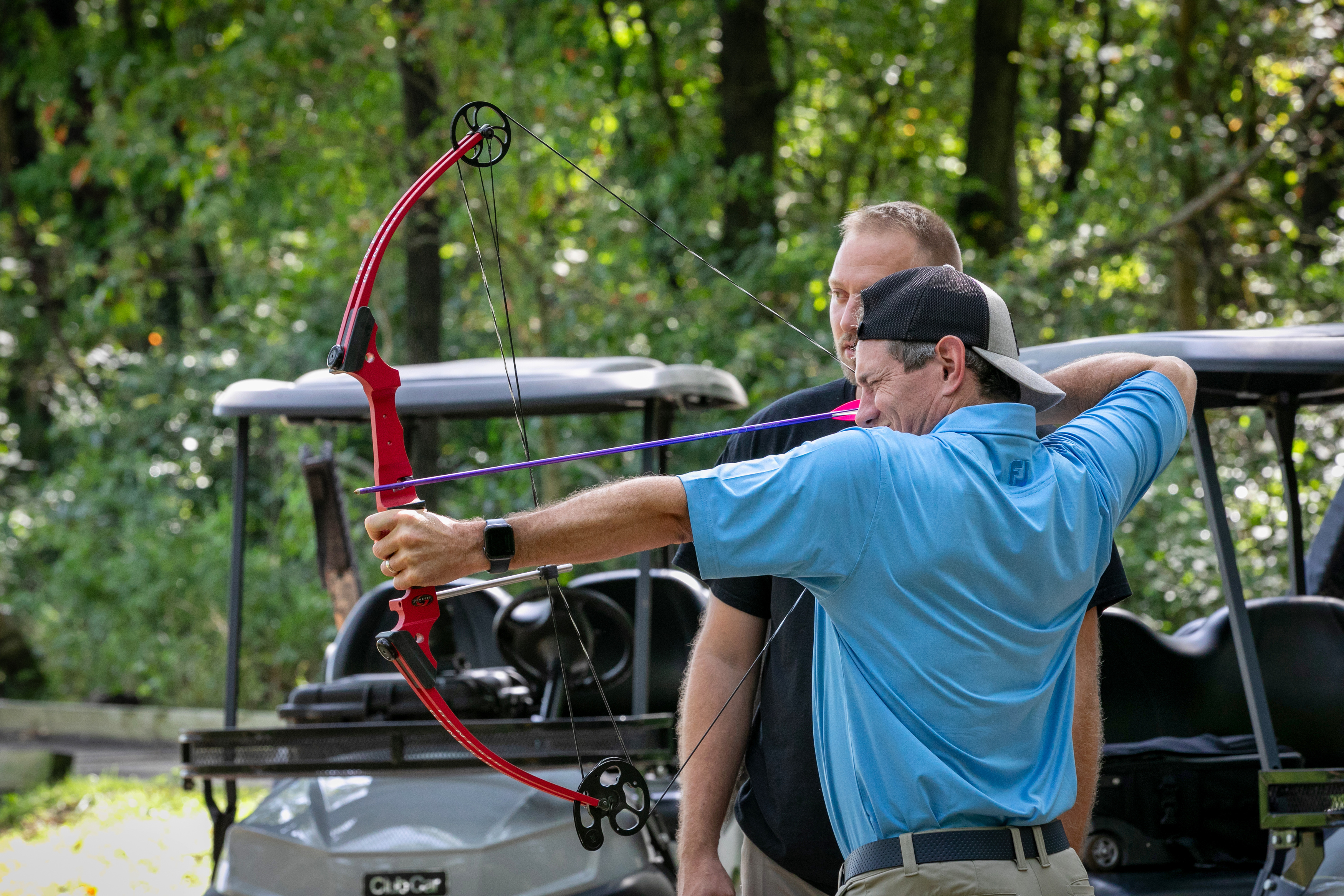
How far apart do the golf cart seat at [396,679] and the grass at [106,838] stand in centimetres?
165

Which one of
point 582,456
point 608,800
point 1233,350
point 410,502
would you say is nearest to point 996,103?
point 1233,350

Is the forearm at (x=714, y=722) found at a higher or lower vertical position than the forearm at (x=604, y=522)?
lower

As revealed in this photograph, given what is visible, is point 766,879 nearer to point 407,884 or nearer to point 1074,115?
point 407,884

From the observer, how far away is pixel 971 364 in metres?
1.87

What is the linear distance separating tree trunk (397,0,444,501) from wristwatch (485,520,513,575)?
7.51 m

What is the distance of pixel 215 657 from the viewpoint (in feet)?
35.8

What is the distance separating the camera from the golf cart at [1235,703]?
10.3 feet

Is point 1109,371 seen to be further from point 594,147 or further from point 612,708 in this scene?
point 594,147

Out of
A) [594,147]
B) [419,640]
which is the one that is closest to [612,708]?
[419,640]

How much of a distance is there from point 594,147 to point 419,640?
25.5 feet

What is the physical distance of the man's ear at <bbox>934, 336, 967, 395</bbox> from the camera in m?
1.84

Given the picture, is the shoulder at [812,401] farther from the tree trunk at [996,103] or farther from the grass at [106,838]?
the tree trunk at [996,103]

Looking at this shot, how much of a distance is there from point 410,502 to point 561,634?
252cm

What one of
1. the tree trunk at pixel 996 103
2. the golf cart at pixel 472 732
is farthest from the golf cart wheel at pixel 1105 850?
the tree trunk at pixel 996 103
